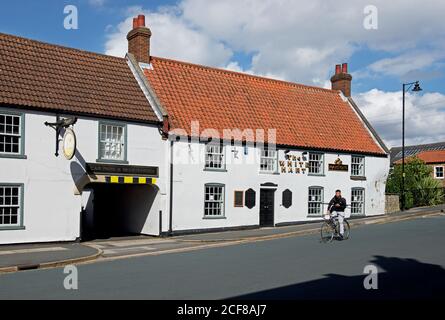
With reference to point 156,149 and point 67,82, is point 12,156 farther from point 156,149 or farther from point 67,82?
point 156,149

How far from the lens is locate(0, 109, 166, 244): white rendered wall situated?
1841 centimetres

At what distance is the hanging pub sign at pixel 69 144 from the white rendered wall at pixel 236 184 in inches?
213

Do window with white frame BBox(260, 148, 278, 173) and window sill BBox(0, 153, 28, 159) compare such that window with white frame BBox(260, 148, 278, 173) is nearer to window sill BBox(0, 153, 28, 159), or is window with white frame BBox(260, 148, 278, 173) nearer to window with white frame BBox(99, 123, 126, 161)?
window with white frame BBox(99, 123, 126, 161)

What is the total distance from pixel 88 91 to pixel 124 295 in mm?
13201

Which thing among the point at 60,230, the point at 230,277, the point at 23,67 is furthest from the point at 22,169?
the point at 230,277

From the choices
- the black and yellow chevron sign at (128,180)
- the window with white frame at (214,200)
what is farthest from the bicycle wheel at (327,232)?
the black and yellow chevron sign at (128,180)

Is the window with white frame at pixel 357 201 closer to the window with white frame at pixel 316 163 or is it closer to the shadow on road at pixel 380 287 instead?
the window with white frame at pixel 316 163

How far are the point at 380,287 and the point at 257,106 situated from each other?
706 inches

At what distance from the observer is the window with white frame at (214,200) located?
23312 millimetres

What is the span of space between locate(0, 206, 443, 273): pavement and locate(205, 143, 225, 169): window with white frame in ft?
10.6

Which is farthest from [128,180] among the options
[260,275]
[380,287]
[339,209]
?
[380,287]

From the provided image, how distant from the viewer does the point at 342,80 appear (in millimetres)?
33438

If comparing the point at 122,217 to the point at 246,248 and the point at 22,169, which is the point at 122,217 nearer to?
the point at 22,169
